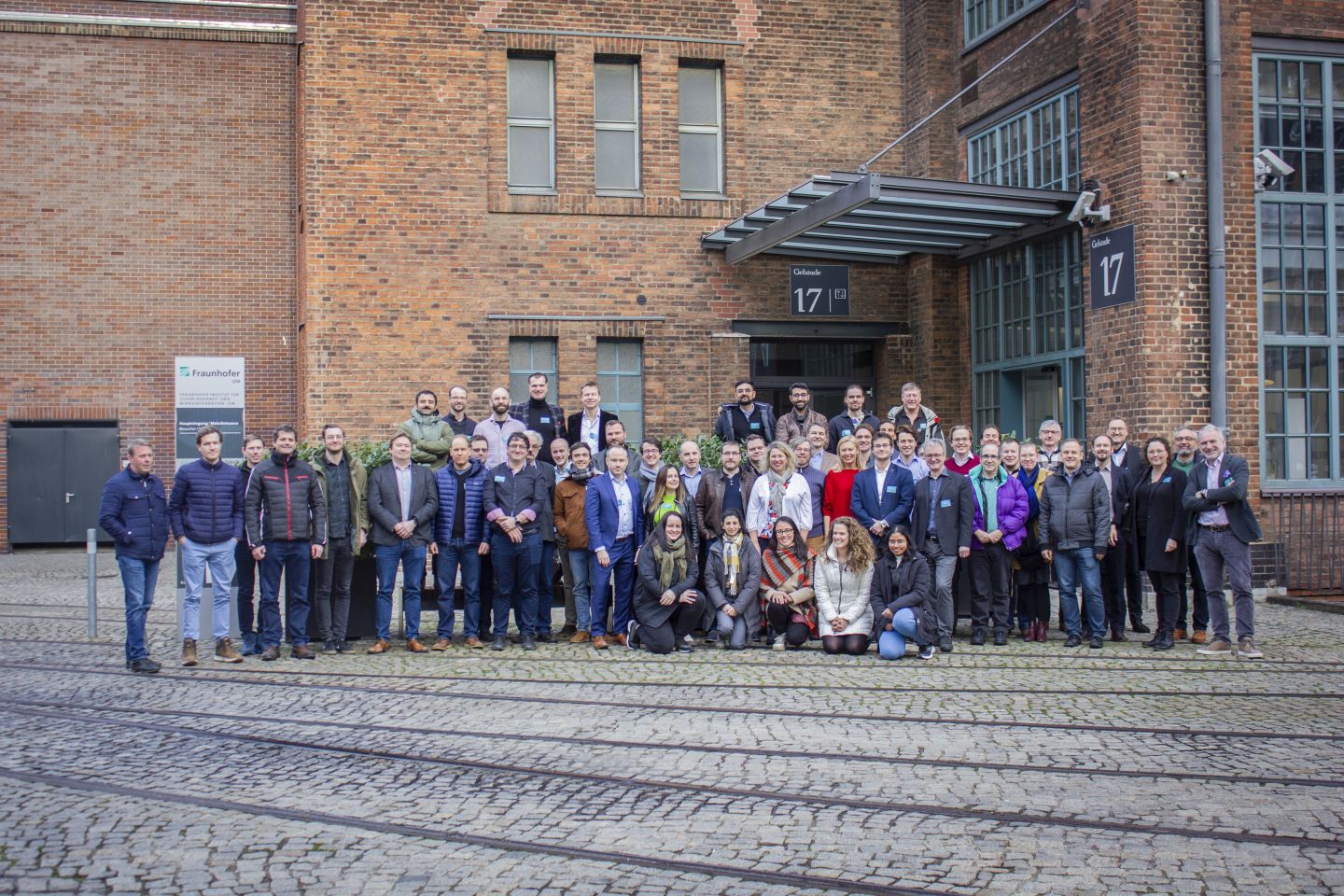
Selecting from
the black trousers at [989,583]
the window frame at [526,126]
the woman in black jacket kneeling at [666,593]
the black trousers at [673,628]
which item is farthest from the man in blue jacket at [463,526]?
the window frame at [526,126]

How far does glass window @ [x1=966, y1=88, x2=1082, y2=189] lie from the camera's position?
15.4 meters

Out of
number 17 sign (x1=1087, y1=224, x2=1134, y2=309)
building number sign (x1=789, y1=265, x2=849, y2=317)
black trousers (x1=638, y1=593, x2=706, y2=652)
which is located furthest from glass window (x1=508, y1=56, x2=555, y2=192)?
black trousers (x1=638, y1=593, x2=706, y2=652)

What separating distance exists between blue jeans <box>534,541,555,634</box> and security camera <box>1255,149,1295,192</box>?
→ 333 inches

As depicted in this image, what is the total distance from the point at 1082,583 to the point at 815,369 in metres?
8.05

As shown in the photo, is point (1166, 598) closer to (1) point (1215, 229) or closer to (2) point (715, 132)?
(1) point (1215, 229)

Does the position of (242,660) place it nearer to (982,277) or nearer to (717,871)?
(717,871)

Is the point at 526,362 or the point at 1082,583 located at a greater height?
the point at 526,362

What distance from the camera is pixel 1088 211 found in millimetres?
14391

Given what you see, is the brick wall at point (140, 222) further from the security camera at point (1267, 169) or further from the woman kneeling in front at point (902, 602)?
the security camera at point (1267, 169)

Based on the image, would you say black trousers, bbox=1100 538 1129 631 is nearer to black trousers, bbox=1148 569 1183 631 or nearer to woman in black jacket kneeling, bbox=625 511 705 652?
black trousers, bbox=1148 569 1183 631

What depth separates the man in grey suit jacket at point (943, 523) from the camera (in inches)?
437

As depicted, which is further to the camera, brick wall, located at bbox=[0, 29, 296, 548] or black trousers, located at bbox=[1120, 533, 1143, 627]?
brick wall, located at bbox=[0, 29, 296, 548]

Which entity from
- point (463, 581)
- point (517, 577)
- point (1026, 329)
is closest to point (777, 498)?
point (517, 577)

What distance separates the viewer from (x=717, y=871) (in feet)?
16.2
